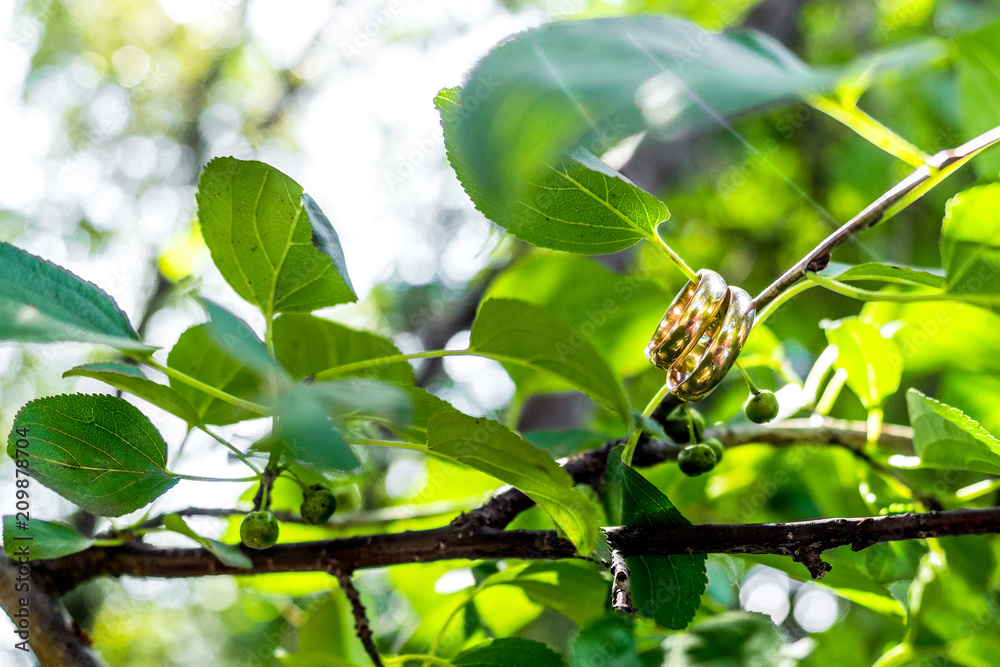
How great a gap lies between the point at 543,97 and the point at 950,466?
14.0 inches

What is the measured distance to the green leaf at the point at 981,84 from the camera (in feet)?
1.73

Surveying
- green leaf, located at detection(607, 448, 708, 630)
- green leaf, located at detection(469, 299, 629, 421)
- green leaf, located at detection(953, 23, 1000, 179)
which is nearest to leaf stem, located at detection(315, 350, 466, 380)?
green leaf, located at detection(469, 299, 629, 421)

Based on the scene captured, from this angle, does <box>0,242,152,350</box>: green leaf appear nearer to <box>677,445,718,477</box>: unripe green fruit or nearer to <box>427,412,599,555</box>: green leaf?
<box>427,412,599,555</box>: green leaf

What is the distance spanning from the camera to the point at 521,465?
34 centimetres

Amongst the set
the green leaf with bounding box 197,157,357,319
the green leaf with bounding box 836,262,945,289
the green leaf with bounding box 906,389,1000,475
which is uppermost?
the green leaf with bounding box 197,157,357,319

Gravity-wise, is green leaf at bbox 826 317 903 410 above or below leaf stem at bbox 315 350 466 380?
above

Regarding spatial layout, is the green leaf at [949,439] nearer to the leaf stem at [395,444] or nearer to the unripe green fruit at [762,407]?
the unripe green fruit at [762,407]

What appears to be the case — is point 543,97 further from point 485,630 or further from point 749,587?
point 749,587

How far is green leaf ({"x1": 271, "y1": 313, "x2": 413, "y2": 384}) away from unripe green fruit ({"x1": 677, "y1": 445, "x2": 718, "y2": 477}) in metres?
0.19

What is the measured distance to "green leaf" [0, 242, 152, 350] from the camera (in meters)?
0.28

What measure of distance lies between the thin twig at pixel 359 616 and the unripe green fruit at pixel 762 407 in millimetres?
284

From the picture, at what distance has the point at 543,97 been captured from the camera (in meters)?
0.21

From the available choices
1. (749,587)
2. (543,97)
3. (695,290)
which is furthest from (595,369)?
(749,587)

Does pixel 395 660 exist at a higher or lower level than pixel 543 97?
lower
